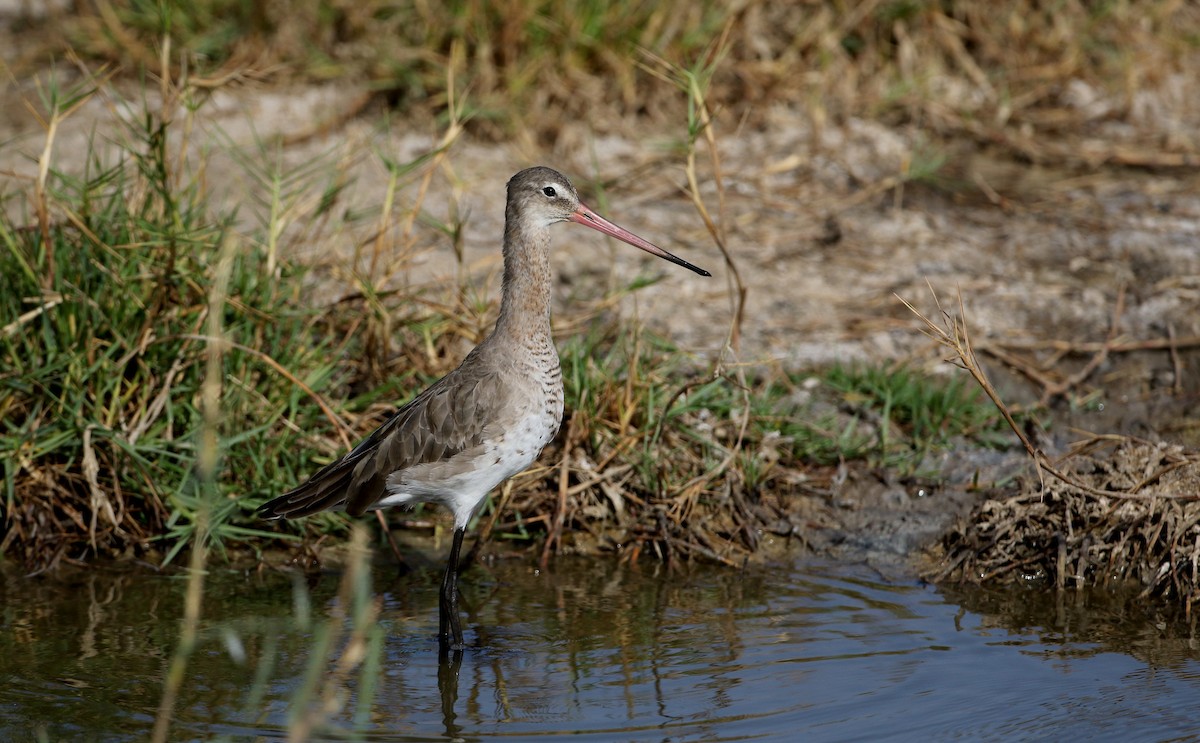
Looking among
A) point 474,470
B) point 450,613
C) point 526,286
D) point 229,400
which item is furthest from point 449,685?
point 229,400

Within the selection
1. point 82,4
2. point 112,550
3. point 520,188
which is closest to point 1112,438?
point 520,188

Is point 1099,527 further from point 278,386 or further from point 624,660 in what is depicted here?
point 278,386

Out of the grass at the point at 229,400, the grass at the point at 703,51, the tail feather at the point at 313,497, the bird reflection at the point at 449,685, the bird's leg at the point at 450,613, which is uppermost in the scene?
the grass at the point at 703,51

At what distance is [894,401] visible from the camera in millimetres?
6938

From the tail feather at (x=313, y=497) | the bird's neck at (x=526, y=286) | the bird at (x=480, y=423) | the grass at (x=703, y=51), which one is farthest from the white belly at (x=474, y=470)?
the grass at (x=703, y=51)

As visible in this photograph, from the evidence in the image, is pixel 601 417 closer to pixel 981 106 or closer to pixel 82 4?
pixel 981 106

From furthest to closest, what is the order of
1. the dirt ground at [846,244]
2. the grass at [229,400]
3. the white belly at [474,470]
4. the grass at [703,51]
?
the grass at [703,51]
the dirt ground at [846,244]
the grass at [229,400]
the white belly at [474,470]

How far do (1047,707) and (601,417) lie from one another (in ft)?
7.91

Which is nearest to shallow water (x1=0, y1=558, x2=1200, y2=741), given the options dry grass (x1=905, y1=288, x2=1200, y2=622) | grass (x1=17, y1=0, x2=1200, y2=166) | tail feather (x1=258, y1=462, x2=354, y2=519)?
dry grass (x1=905, y1=288, x2=1200, y2=622)

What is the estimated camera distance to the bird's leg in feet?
17.7

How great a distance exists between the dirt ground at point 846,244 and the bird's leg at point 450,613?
1691 millimetres

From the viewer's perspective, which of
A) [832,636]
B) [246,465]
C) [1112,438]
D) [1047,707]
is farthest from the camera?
[246,465]

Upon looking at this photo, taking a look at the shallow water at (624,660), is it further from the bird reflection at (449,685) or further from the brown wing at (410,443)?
the brown wing at (410,443)

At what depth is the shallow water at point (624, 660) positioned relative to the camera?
4676 millimetres
